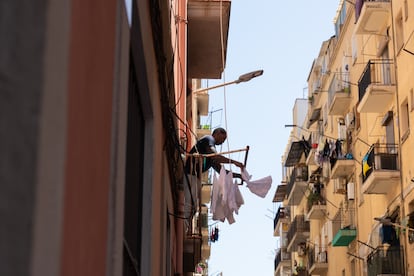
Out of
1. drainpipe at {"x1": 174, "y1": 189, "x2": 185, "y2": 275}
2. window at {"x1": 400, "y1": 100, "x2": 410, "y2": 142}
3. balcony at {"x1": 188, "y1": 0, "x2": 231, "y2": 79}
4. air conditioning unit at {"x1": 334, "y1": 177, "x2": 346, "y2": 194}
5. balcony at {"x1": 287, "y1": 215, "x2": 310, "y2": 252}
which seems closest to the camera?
drainpipe at {"x1": 174, "y1": 189, "x2": 185, "y2": 275}

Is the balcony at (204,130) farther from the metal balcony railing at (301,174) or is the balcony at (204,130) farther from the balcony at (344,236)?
the balcony at (344,236)

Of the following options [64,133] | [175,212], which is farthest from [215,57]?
[64,133]

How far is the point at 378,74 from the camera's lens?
1463 inches

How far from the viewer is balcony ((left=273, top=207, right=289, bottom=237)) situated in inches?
2980

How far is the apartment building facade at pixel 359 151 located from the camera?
34.7m

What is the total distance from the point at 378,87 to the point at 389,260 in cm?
590

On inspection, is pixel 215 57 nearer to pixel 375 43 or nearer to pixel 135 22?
pixel 135 22

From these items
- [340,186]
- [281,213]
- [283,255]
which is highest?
[281,213]

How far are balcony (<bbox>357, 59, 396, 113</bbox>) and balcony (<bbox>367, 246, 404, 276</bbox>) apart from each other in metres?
4.98

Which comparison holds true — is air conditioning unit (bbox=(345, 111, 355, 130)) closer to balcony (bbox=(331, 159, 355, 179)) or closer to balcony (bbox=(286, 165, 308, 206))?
balcony (bbox=(331, 159, 355, 179))

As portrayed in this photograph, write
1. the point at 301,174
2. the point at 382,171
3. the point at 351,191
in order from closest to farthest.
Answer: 1. the point at 382,171
2. the point at 351,191
3. the point at 301,174

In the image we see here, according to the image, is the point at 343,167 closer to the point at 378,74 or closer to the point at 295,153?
the point at 378,74

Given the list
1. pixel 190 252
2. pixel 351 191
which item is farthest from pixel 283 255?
pixel 190 252

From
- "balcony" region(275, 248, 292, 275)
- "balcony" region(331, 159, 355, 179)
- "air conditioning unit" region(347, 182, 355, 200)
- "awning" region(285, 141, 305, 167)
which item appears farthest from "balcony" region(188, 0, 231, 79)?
"balcony" region(275, 248, 292, 275)
